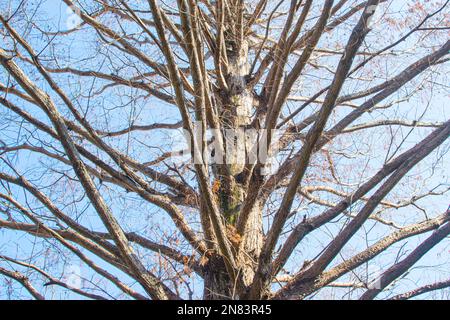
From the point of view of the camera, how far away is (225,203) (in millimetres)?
3248

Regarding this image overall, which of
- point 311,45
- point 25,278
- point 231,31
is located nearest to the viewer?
point 311,45

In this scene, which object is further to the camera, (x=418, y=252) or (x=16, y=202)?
(x=16, y=202)

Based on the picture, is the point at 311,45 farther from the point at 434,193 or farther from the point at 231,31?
the point at 231,31

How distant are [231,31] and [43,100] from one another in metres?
2.10

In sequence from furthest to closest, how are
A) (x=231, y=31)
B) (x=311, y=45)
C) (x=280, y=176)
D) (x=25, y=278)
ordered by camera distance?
(x=231, y=31), (x=280, y=176), (x=25, y=278), (x=311, y=45)

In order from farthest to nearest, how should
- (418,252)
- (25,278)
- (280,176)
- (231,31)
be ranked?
(231,31), (280,176), (25,278), (418,252)

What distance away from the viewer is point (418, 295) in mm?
2453

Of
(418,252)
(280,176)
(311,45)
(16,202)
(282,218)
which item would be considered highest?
(311,45)

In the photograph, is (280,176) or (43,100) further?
(280,176)
